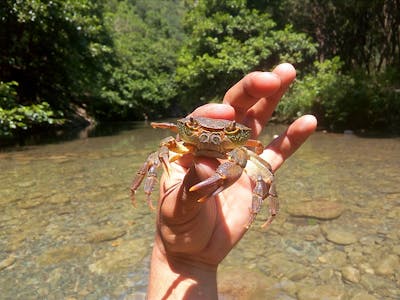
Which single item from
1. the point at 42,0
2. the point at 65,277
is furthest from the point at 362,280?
the point at 42,0

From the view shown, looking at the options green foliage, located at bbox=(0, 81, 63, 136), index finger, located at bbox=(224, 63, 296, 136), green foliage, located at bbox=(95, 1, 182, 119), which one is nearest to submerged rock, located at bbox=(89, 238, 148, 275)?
index finger, located at bbox=(224, 63, 296, 136)

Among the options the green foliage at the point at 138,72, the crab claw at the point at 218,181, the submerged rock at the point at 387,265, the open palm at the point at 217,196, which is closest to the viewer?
the crab claw at the point at 218,181

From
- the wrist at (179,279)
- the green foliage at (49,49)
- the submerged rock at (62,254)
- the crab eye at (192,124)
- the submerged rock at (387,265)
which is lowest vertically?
the submerged rock at (387,265)

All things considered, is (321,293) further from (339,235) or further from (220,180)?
(220,180)


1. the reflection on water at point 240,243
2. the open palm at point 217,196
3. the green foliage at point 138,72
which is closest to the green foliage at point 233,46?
the green foliage at point 138,72

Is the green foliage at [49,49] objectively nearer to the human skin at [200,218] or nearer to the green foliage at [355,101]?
the green foliage at [355,101]

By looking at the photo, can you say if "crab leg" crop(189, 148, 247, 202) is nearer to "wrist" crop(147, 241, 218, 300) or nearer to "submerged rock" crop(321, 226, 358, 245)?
"wrist" crop(147, 241, 218, 300)
